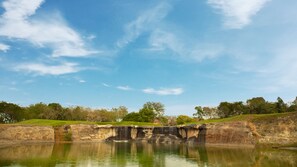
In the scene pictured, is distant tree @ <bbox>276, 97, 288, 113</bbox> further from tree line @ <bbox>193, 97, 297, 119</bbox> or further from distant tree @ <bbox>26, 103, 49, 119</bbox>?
distant tree @ <bbox>26, 103, 49, 119</bbox>

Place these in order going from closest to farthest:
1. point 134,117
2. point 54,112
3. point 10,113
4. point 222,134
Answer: point 222,134
point 10,113
point 54,112
point 134,117

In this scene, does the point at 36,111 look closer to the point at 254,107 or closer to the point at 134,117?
the point at 134,117

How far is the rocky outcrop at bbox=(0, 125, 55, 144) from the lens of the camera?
59.7m

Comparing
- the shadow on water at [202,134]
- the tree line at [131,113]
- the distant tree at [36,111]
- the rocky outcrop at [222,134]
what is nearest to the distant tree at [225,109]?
the tree line at [131,113]

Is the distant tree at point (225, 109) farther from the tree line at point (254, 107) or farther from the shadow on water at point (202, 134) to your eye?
the shadow on water at point (202, 134)

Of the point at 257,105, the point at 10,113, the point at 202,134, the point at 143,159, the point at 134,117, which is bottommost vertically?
the point at 143,159

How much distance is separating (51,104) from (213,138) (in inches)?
2472

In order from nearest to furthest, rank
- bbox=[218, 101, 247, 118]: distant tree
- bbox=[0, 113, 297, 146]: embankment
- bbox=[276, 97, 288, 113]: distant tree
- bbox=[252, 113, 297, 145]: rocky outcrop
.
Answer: bbox=[252, 113, 297, 145]: rocky outcrop
bbox=[0, 113, 297, 146]: embankment
bbox=[276, 97, 288, 113]: distant tree
bbox=[218, 101, 247, 118]: distant tree

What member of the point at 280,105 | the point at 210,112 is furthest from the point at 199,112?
the point at 280,105

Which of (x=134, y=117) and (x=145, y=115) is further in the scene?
(x=134, y=117)

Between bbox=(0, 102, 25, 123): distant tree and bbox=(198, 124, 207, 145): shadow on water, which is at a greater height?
bbox=(0, 102, 25, 123): distant tree

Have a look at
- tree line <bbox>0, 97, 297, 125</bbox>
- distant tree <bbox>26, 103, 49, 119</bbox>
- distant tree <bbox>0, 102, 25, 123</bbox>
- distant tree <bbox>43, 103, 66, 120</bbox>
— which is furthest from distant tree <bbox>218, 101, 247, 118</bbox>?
distant tree <bbox>0, 102, 25, 123</bbox>

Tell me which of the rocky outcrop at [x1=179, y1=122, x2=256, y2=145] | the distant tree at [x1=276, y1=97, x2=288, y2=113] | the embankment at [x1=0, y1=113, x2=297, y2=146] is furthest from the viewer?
the distant tree at [x1=276, y1=97, x2=288, y2=113]

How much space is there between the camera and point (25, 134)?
62.7m
